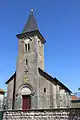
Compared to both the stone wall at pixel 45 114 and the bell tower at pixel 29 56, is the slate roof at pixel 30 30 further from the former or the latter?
the stone wall at pixel 45 114

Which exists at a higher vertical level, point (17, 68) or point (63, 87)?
point (17, 68)

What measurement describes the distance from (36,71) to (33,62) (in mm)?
1793

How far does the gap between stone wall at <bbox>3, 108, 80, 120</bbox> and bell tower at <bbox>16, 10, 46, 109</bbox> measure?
24.2ft

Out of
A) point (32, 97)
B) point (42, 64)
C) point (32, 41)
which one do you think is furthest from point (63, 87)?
point (32, 41)

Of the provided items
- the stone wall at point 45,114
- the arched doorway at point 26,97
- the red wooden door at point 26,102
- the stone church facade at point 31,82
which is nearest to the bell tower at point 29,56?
the stone church facade at point 31,82

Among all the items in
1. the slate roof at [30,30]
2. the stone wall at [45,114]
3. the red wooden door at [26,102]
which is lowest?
the stone wall at [45,114]

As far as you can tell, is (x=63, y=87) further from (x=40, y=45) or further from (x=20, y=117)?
(x=20, y=117)

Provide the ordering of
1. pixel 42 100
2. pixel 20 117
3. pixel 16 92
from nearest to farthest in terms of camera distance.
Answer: pixel 20 117 → pixel 42 100 → pixel 16 92

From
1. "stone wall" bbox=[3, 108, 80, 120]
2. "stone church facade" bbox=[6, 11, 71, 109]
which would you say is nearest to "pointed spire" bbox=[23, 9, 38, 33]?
"stone church facade" bbox=[6, 11, 71, 109]

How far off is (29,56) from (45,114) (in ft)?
42.9

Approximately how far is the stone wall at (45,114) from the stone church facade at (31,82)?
613 centimetres

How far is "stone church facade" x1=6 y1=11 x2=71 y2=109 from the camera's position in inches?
1065

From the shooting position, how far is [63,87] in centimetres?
3272

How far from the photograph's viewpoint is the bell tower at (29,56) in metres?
28.7
